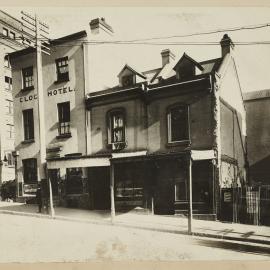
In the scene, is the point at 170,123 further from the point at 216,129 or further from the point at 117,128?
the point at 117,128

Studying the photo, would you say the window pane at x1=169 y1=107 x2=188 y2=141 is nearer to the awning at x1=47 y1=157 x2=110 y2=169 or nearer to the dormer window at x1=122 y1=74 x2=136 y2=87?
the dormer window at x1=122 y1=74 x2=136 y2=87

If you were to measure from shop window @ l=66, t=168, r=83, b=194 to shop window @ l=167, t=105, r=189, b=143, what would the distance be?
14.6ft

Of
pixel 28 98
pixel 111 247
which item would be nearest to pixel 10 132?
pixel 28 98

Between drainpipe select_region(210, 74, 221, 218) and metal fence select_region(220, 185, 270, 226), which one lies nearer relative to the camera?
metal fence select_region(220, 185, 270, 226)

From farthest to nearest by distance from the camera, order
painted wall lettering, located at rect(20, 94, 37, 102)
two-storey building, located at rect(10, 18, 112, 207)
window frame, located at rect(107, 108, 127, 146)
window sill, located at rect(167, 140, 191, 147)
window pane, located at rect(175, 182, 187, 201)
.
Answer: painted wall lettering, located at rect(20, 94, 37, 102) < two-storey building, located at rect(10, 18, 112, 207) < window frame, located at rect(107, 108, 127, 146) < window pane, located at rect(175, 182, 187, 201) < window sill, located at rect(167, 140, 191, 147)

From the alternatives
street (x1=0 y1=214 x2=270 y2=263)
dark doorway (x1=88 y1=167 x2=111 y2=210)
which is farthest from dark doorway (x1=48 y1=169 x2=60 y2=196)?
street (x1=0 y1=214 x2=270 y2=263)

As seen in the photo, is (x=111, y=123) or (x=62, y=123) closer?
(x=111, y=123)

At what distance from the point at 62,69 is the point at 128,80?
10.7 ft

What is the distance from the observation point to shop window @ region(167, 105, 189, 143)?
44.3 ft

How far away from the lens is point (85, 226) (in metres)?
11.4

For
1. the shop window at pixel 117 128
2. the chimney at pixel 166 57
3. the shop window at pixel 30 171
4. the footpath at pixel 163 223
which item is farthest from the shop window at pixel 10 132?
the chimney at pixel 166 57

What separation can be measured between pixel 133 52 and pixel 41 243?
8862mm

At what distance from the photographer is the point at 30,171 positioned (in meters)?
17.1

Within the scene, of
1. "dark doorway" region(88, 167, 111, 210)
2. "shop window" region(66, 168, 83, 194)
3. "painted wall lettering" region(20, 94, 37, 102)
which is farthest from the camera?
"painted wall lettering" region(20, 94, 37, 102)
